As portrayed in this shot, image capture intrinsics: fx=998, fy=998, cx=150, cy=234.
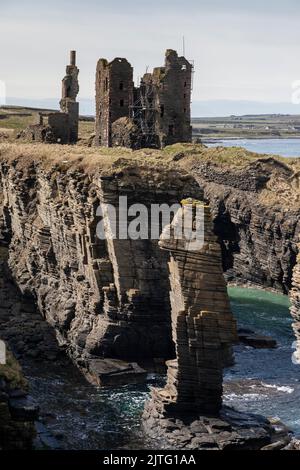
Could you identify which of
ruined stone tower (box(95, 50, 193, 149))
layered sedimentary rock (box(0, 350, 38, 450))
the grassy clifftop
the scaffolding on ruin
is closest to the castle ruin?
ruined stone tower (box(95, 50, 193, 149))

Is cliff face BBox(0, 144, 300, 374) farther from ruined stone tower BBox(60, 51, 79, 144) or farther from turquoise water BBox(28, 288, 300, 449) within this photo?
ruined stone tower BBox(60, 51, 79, 144)

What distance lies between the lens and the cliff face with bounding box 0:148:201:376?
83.1 m

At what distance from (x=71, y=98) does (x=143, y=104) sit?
13.3 metres

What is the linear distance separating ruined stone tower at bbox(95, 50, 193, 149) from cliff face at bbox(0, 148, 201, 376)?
35.4 meters

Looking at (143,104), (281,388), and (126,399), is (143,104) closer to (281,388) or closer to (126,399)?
(281,388)

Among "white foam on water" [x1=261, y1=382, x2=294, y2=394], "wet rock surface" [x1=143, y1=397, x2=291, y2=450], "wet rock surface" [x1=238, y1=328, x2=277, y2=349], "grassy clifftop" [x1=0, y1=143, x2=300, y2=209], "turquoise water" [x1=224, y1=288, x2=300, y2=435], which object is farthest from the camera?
"grassy clifftop" [x1=0, y1=143, x2=300, y2=209]

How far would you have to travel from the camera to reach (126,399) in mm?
74750

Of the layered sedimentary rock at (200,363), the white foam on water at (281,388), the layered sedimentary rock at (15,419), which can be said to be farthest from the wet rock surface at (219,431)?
the layered sedimentary rock at (15,419)

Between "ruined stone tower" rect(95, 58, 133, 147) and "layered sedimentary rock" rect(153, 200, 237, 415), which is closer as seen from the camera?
"layered sedimentary rock" rect(153, 200, 237, 415)

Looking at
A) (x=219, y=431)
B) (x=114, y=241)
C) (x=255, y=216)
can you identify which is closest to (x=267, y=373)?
(x=114, y=241)

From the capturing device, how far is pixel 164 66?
134m

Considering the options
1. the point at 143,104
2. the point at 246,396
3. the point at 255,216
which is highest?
the point at 143,104

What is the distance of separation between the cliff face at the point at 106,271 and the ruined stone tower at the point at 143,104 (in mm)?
35422
